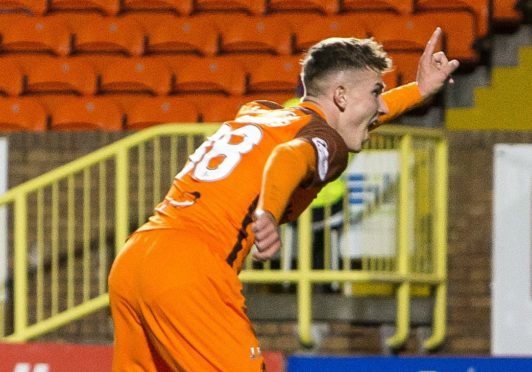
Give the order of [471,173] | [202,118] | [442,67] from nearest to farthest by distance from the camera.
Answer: [442,67], [471,173], [202,118]

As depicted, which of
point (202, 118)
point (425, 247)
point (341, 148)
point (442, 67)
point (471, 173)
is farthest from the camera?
point (202, 118)

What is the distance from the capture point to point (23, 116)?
9.84 m

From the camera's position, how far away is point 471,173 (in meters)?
8.95

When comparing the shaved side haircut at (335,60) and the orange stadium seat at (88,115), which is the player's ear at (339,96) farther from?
the orange stadium seat at (88,115)

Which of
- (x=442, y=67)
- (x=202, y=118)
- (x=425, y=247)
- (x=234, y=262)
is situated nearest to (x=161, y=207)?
(x=234, y=262)

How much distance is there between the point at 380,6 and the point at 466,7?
66 centimetres

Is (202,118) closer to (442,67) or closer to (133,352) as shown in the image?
(442,67)

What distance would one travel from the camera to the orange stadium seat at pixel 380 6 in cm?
1041

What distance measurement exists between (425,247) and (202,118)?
2.17 metres

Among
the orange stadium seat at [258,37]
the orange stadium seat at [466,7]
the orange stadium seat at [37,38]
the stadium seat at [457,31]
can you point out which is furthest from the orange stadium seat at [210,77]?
the orange stadium seat at [466,7]

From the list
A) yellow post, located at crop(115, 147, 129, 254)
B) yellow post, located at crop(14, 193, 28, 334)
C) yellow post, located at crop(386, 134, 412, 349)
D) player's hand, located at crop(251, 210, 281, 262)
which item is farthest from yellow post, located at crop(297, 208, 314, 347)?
player's hand, located at crop(251, 210, 281, 262)

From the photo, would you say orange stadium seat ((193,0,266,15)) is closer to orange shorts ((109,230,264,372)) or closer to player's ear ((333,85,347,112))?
player's ear ((333,85,347,112))

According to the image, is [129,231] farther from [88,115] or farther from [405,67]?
[405,67]

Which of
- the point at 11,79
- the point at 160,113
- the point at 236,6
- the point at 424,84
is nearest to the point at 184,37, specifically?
the point at 236,6
